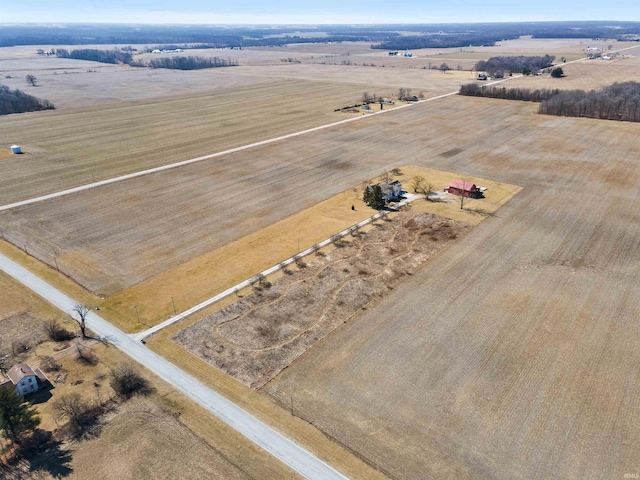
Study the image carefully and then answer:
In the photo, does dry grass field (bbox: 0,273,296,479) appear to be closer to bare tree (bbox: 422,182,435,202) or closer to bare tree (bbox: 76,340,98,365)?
bare tree (bbox: 76,340,98,365)

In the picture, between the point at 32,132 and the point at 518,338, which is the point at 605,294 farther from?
the point at 32,132

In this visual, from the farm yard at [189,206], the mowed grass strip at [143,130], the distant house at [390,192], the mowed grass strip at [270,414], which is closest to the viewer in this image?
the mowed grass strip at [270,414]

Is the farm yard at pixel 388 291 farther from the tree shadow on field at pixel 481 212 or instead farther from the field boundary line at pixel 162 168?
the field boundary line at pixel 162 168

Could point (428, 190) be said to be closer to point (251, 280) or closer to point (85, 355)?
point (251, 280)

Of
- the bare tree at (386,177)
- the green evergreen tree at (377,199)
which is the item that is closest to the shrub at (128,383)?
the green evergreen tree at (377,199)

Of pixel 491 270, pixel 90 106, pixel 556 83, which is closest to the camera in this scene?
pixel 491 270

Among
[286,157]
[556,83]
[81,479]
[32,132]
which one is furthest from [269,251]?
[556,83]

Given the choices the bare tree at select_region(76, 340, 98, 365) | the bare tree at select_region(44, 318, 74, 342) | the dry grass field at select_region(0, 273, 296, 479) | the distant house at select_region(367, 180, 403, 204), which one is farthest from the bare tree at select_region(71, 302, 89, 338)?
the distant house at select_region(367, 180, 403, 204)
